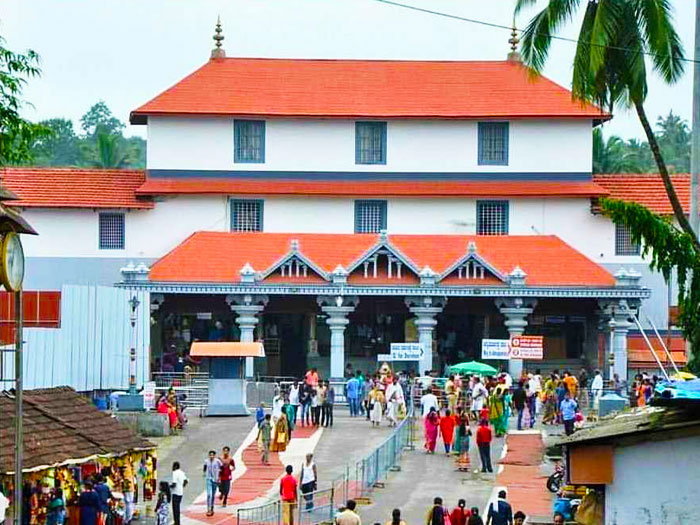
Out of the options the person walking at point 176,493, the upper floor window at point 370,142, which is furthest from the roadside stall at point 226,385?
the upper floor window at point 370,142

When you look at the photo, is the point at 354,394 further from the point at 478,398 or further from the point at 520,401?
the point at 520,401

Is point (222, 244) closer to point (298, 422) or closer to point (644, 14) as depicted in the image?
point (298, 422)

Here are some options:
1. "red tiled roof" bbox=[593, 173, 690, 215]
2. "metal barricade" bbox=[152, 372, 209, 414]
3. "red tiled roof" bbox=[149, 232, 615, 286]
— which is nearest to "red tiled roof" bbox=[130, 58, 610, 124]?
"red tiled roof" bbox=[593, 173, 690, 215]

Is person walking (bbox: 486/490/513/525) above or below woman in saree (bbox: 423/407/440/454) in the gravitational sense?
below

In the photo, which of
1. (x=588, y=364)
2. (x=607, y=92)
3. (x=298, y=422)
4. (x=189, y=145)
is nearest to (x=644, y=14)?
(x=607, y=92)

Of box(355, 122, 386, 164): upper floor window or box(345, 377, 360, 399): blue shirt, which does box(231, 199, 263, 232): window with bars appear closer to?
box(355, 122, 386, 164): upper floor window

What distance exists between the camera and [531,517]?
27531 mm

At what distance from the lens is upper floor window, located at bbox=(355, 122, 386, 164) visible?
56.3 meters

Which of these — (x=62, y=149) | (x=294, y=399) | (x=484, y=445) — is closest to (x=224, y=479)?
(x=484, y=445)

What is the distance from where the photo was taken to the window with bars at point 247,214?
55125 millimetres

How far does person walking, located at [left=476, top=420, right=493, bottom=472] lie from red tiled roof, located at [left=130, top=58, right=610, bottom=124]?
23.5 meters

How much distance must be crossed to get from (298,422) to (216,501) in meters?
10.7

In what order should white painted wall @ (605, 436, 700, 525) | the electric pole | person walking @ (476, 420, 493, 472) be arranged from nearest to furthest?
1. white painted wall @ (605, 436, 700, 525)
2. the electric pole
3. person walking @ (476, 420, 493, 472)

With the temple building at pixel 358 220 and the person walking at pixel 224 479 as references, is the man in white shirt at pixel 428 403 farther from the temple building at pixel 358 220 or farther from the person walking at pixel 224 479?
the temple building at pixel 358 220
